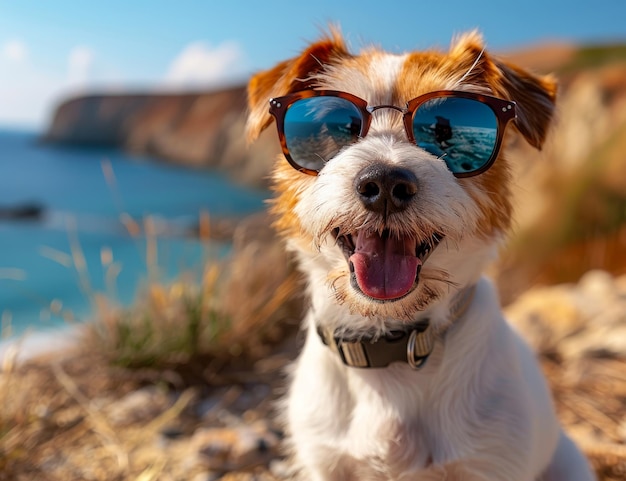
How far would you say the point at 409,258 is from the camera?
171 centimetres

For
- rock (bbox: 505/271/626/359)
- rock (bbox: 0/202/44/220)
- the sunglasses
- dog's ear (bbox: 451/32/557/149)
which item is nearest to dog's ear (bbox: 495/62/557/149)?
dog's ear (bbox: 451/32/557/149)

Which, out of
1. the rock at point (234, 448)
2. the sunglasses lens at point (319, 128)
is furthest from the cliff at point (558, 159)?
the rock at point (234, 448)

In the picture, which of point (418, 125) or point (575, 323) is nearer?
point (418, 125)

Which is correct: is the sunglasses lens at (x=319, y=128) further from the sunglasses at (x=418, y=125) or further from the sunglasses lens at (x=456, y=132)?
the sunglasses lens at (x=456, y=132)

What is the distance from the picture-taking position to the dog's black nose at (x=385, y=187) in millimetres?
1571

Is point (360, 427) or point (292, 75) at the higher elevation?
point (292, 75)

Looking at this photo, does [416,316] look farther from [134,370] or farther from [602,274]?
[602,274]

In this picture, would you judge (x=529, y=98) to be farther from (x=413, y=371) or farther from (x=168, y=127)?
(x=168, y=127)

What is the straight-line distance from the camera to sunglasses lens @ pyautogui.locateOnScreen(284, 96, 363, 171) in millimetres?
1842

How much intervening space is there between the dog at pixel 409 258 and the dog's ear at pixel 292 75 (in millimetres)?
14

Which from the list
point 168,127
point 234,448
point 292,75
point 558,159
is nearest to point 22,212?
point 168,127

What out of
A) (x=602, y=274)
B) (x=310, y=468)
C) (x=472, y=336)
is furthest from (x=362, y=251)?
(x=602, y=274)

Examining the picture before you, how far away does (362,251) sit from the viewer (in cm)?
174

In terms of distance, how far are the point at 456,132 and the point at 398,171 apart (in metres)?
0.33
